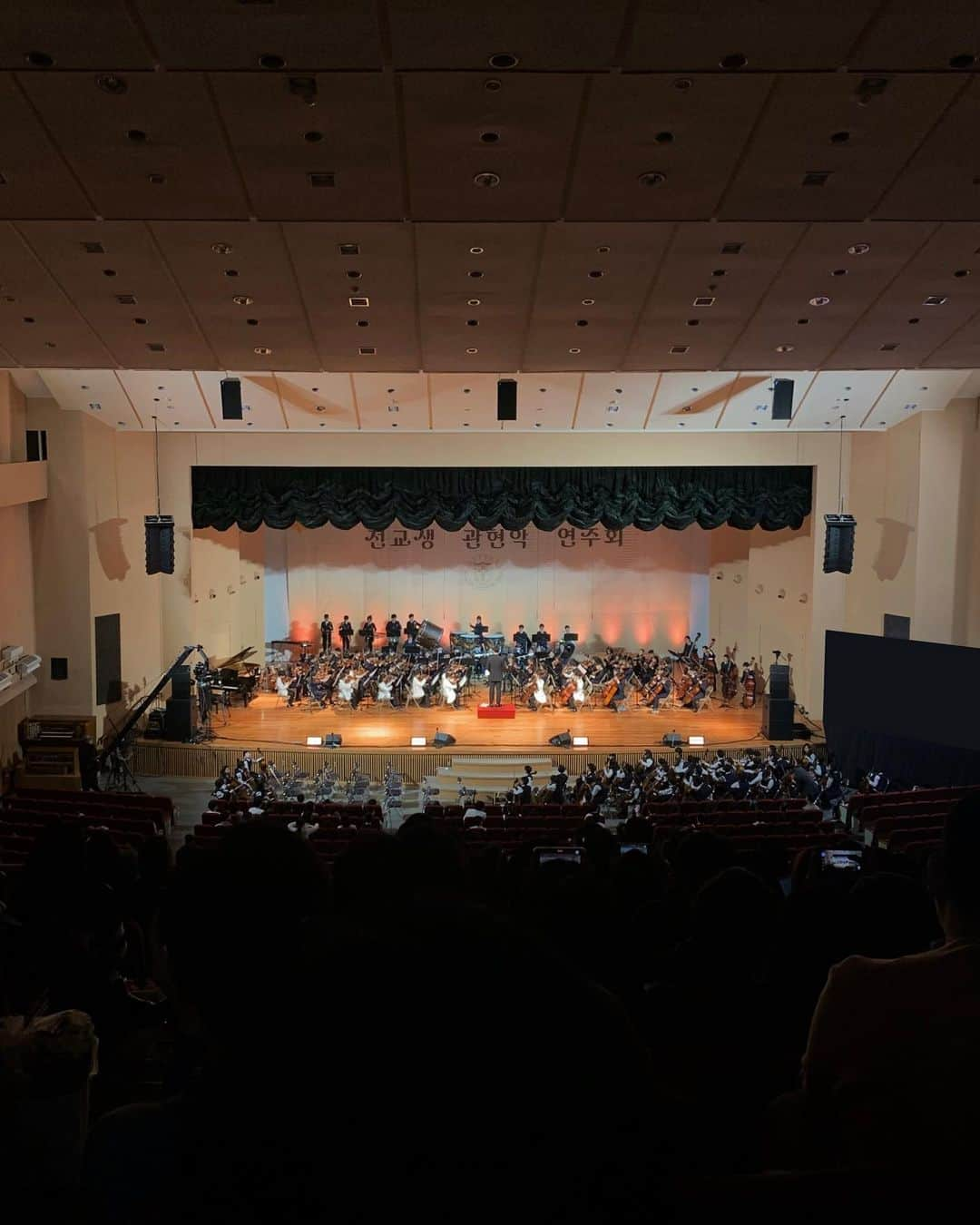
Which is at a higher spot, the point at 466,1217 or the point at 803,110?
the point at 803,110

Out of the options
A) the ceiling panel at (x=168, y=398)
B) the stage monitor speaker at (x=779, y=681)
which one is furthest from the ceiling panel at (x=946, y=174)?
the ceiling panel at (x=168, y=398)

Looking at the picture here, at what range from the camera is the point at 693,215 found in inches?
323

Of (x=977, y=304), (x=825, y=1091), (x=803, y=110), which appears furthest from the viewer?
(x=977, y=304)

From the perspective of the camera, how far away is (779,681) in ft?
59.2

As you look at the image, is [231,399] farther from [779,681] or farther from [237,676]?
[779,681]

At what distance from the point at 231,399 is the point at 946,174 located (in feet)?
40.1

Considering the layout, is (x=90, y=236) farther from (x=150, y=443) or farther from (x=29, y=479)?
(x=150, y=443)

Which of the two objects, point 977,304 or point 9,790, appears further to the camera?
point 9,790

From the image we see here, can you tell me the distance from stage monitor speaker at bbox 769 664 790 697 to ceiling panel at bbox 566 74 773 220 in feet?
37.8

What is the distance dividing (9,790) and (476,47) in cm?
1401

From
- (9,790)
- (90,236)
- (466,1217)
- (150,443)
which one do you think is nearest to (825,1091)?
(466,1217)

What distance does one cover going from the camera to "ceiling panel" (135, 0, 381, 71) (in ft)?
17.7

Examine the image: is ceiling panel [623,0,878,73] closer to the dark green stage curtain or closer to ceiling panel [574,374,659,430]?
ceiling panel [574,374,659,430]

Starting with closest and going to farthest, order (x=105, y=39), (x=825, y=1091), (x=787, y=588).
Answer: (x=825, y=1091)
(x=105, y=39)
(x=787, y=588)
